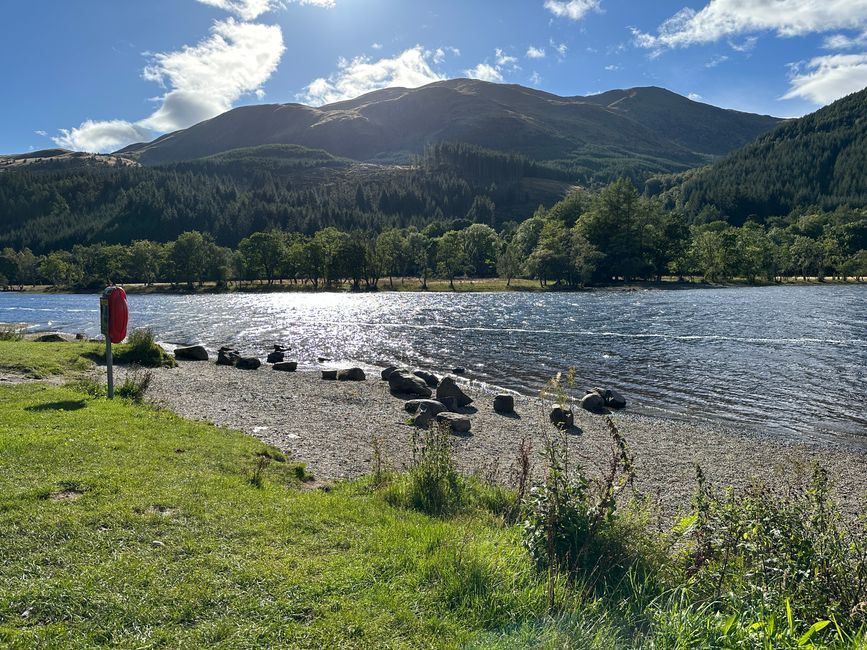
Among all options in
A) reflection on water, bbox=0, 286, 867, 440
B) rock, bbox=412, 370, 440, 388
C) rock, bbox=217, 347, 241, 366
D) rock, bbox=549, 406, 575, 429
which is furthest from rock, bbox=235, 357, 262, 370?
rock, bbox=549, 406, 575, 429

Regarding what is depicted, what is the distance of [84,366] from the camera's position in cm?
2450

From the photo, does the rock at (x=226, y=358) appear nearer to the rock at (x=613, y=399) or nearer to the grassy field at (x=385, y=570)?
the rock at (x=613, y=399)

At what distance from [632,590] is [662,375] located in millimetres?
28944

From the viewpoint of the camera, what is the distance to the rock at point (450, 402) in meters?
23.7

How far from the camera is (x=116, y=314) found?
16312mm

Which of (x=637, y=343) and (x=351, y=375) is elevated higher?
(x=637, y=343)

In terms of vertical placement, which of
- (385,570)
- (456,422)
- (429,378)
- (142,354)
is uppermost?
(385,570)

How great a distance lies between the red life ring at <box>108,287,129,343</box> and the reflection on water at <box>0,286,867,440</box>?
67.8ft

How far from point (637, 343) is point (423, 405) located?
29249 millimetres

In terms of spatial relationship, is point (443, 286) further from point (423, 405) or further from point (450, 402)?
point (423, 405)

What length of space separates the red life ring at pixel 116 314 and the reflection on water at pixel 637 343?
20676 millimetres

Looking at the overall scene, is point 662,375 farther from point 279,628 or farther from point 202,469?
point 279,628

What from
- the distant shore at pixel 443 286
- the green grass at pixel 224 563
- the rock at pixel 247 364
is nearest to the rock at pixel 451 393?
the green grass at pixel 224 563

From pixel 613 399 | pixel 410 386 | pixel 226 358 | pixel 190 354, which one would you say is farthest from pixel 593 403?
pixel 190 354
